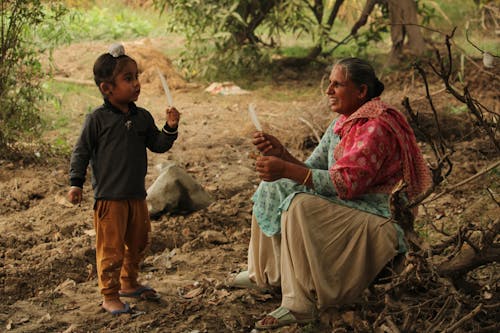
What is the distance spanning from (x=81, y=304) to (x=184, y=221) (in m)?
1.34

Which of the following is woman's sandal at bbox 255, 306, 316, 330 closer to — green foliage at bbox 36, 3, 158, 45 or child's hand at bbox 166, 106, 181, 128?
child's hand at bbox 166, 106, 181, 128

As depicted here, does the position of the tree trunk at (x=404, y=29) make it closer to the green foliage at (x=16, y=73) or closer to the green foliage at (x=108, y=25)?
the green foliage at (x=16, y=73)

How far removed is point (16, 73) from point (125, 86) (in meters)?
3.22

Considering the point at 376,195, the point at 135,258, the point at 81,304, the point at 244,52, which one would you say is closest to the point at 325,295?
the point at 376,195

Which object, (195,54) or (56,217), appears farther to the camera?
(195,54)

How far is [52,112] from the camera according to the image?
8297 millimetres

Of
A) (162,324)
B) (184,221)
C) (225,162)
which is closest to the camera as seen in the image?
(162,324)

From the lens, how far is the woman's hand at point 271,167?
3.44 meters

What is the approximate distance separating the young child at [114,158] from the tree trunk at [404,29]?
6.37 meters

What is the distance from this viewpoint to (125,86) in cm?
379

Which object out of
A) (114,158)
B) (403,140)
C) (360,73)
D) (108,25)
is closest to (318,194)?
(403,140)

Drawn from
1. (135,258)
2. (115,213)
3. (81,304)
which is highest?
(115,213)

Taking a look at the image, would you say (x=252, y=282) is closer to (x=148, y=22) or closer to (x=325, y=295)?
(x=325, y=295)

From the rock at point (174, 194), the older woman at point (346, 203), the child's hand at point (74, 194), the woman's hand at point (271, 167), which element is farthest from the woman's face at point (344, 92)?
the rock at point (174, 194)
